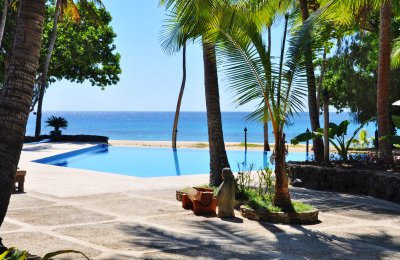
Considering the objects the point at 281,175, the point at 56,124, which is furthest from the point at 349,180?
the point at 56,124

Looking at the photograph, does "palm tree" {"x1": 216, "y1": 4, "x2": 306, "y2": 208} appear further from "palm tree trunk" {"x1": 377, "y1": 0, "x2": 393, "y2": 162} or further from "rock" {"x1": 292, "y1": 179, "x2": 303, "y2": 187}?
"palm tree trunk" {"x1": 377, "y1": 0, "x2": 393, "y2": 162}

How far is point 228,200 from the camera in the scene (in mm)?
10328

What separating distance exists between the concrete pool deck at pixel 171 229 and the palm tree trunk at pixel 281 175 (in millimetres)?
729

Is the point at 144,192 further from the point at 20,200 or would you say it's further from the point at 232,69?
the point at 232,69

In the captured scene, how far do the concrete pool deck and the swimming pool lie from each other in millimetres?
9575

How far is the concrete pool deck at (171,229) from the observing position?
7688mm

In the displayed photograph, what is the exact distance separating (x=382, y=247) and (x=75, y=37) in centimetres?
3064

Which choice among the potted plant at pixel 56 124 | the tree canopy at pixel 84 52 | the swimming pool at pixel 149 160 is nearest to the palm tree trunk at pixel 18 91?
the swimming pool at pixel 149 160

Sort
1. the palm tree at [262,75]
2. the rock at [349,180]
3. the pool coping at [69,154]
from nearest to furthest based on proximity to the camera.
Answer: the palm tree at [262,75], the rock at [349,180], the pool coping at [69,154]

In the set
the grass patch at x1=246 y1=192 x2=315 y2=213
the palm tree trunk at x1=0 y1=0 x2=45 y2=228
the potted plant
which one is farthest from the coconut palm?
the potted plant

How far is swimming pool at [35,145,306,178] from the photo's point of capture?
23391 millimetres

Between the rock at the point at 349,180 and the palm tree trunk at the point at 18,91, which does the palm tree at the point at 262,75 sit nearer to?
the rock at the point at 349,180

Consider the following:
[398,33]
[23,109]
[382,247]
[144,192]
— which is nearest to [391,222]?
[382,247]

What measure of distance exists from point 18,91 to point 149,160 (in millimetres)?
21525
